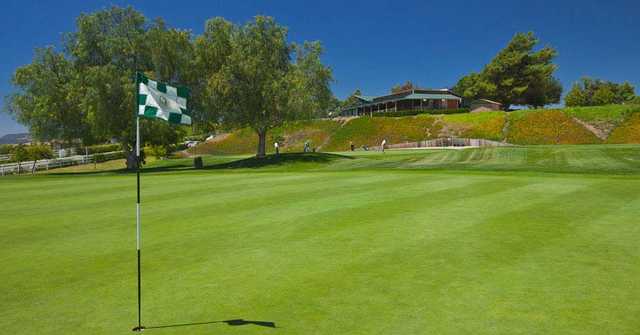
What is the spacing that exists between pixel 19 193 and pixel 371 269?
1918 centimetres

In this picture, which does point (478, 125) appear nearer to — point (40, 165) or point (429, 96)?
point (429, 96)

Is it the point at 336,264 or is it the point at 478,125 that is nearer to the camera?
the point at 336,264

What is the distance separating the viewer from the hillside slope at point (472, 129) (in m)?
62.8

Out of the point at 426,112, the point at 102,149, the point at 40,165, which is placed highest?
the point at 426,112

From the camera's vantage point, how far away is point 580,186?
16.4m

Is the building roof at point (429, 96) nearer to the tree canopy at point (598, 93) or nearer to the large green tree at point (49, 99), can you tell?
the tree canopy at point (598, 93)

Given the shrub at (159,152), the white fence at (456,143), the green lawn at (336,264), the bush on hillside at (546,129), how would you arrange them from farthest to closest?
the white fence at (456,143) < the shrub at (159,152) < the bush on hillside at (546,129) < the green lawn at (336,264)

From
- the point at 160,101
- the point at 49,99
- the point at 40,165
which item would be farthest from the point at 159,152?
the point at 160,101

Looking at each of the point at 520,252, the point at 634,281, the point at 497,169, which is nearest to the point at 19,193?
the point at 520,252

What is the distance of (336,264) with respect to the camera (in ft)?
24.2

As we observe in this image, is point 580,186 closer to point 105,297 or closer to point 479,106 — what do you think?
point 105,297

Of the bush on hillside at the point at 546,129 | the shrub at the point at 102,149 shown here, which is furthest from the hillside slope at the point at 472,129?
the shrub at the point at 102,149

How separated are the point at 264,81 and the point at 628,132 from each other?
A: 167ft

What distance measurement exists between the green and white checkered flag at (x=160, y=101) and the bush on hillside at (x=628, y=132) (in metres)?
67.8
